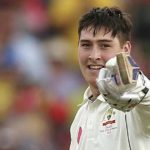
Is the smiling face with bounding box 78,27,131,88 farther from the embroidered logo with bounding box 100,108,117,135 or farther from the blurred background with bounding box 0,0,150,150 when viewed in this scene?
the blurred background with bounding box 0,0,150,150

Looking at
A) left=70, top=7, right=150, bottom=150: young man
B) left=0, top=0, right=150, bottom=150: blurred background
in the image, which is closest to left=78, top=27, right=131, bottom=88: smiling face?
left=70, top=7, right=150, bottom=150: young man

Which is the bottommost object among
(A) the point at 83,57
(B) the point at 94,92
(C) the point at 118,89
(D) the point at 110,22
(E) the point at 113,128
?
(E) the point at 113,128

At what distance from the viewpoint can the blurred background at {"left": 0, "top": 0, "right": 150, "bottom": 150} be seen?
7605 millimetres

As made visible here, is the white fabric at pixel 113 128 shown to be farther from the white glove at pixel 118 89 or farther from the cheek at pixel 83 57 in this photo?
the cheek at pixel 83 57

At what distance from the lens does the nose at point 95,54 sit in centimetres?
359

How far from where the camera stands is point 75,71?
27.4 ft

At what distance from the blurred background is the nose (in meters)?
3.83

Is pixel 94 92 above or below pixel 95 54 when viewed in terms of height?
below

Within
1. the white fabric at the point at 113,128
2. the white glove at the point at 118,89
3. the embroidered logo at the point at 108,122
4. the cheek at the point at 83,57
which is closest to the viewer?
the white glove at the point at 118,89

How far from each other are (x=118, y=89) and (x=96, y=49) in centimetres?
68

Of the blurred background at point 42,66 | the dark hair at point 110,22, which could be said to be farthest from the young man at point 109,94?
the blurred background at point 42,66

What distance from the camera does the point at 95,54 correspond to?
3.60m

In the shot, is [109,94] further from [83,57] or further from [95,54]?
[83,57]

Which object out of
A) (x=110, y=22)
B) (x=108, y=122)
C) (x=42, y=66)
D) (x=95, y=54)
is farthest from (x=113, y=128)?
(x=42, y=66)
